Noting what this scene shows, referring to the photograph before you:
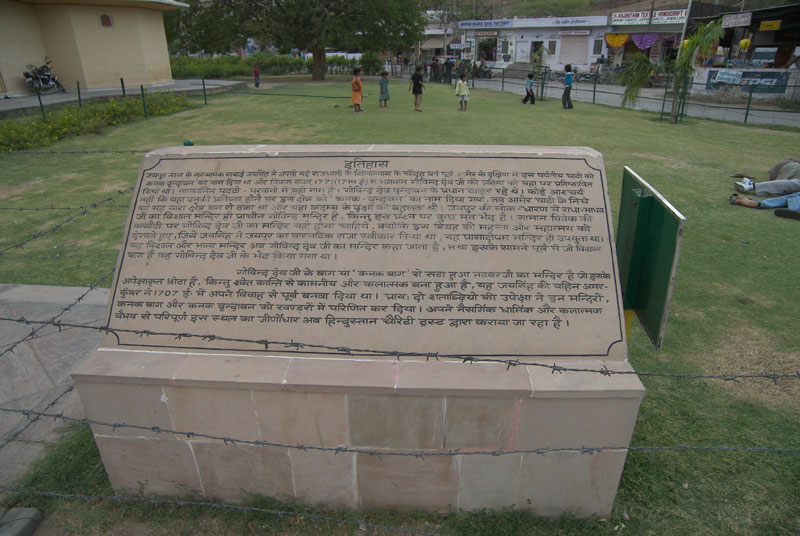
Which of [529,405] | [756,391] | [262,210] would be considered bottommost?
[756,391]

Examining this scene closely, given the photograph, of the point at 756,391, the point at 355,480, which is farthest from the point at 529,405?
the point at 756,391

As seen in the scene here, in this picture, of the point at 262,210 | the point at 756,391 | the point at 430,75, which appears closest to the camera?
the point at 262,210

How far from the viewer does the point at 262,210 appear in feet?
9.84

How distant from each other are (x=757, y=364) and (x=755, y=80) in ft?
73.0

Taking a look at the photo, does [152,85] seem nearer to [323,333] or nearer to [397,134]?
[397,134]

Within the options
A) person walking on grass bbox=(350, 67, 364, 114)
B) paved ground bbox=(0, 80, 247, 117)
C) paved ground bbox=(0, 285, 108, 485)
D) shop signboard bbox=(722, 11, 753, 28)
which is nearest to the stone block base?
paved ground bbox=(0, 285, 108, 485)

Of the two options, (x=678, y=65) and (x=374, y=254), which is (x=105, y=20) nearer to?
(x=678, y=65)

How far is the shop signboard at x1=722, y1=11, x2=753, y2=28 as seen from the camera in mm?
20984

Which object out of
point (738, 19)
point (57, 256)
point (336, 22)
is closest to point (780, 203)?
A: point (57, 256)

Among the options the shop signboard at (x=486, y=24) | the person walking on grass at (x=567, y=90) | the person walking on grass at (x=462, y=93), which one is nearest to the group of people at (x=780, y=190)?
the person walking on grass at (x=462, y=93)

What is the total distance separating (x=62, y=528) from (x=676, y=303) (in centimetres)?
525

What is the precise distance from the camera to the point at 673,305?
17.0 ft

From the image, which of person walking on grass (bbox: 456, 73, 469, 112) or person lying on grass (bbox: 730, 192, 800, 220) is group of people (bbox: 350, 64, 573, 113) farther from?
person lying on grass (bbox: 730, 192, 800, 220)

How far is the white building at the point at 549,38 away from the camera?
38969 mm
